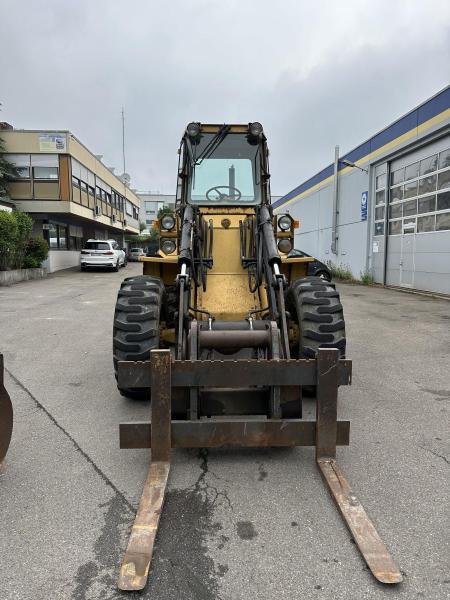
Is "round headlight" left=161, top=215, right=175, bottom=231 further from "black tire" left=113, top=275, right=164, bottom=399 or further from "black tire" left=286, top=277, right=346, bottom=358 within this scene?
"black tire" left=286, top=277, right=346, bottom=358

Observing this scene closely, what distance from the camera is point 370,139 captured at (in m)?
19.1

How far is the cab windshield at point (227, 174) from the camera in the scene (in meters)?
5.59

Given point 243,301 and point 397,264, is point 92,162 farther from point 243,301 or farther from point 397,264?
point 243,301

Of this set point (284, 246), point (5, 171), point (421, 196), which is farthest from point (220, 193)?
point (5, 171)

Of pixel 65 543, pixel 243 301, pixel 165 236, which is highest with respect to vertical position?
pixel 165 236

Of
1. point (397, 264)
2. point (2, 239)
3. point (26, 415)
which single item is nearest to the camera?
point (26, 415)

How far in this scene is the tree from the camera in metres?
24.9

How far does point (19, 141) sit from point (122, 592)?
28002mm

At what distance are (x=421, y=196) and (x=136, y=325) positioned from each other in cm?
1389

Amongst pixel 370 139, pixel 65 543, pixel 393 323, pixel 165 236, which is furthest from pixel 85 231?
pixel 65 543

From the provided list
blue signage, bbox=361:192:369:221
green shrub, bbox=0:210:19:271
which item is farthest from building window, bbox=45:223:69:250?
blue signage, bbox=361:192:369:221

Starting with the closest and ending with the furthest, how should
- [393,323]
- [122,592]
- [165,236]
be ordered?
[122,592], [165,236], [393,323]

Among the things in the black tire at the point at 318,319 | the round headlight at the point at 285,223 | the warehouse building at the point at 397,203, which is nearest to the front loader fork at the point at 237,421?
the black tire at the point at 318,319

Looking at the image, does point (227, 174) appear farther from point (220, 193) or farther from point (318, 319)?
point (318, 319)
